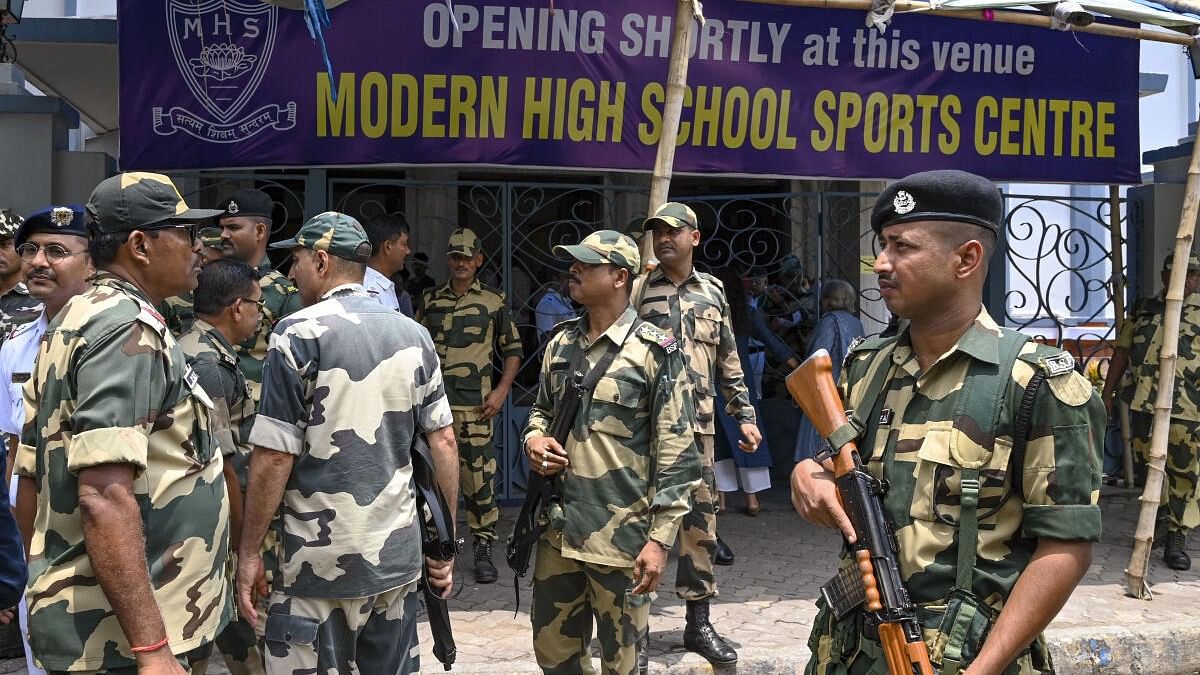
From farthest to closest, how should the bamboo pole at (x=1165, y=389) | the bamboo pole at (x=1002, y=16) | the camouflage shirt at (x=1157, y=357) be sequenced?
the camouflage shirt at (x=1157, y=357), the bamboo pole at (x=1165, y=389), the bamboo pole at (x=1002, y=16)

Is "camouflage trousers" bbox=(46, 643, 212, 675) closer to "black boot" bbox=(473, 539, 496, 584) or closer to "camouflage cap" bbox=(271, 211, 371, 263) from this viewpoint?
"camouflage cap" bbox=(271, 211, 371, 263)

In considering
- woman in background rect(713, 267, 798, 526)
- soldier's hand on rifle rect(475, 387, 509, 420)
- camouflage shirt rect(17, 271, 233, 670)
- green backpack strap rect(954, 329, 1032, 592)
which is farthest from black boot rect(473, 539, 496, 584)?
green backpack strap rect(954, 329, 1032, 592)

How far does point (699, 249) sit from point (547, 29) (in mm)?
2664

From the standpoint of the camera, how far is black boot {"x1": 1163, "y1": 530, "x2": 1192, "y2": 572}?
6.68 metres

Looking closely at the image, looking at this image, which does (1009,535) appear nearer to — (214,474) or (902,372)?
(902,372)

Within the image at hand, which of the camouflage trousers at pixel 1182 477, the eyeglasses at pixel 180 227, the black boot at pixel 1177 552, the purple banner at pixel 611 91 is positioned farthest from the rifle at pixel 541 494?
the black boot at pixel 1177 552

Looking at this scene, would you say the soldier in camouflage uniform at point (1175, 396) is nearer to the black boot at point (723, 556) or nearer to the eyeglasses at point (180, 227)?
the black boot at point (723, 556)

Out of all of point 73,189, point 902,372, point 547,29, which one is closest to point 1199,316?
point 547,29

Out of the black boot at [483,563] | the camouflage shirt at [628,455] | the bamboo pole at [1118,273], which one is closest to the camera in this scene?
the camouflage shirt at [628,455]

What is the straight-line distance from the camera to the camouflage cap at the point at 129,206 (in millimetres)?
2641

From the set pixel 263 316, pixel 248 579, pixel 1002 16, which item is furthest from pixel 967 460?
pixel 1002 16

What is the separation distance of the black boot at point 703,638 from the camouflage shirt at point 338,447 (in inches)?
81.0

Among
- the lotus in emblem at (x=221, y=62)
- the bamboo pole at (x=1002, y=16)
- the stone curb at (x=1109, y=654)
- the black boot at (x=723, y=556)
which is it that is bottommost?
the stone curb at (x=1109, y=654)

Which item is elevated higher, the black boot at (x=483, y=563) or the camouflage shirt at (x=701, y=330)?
the camouflage shirt at (x=701, y=330)
